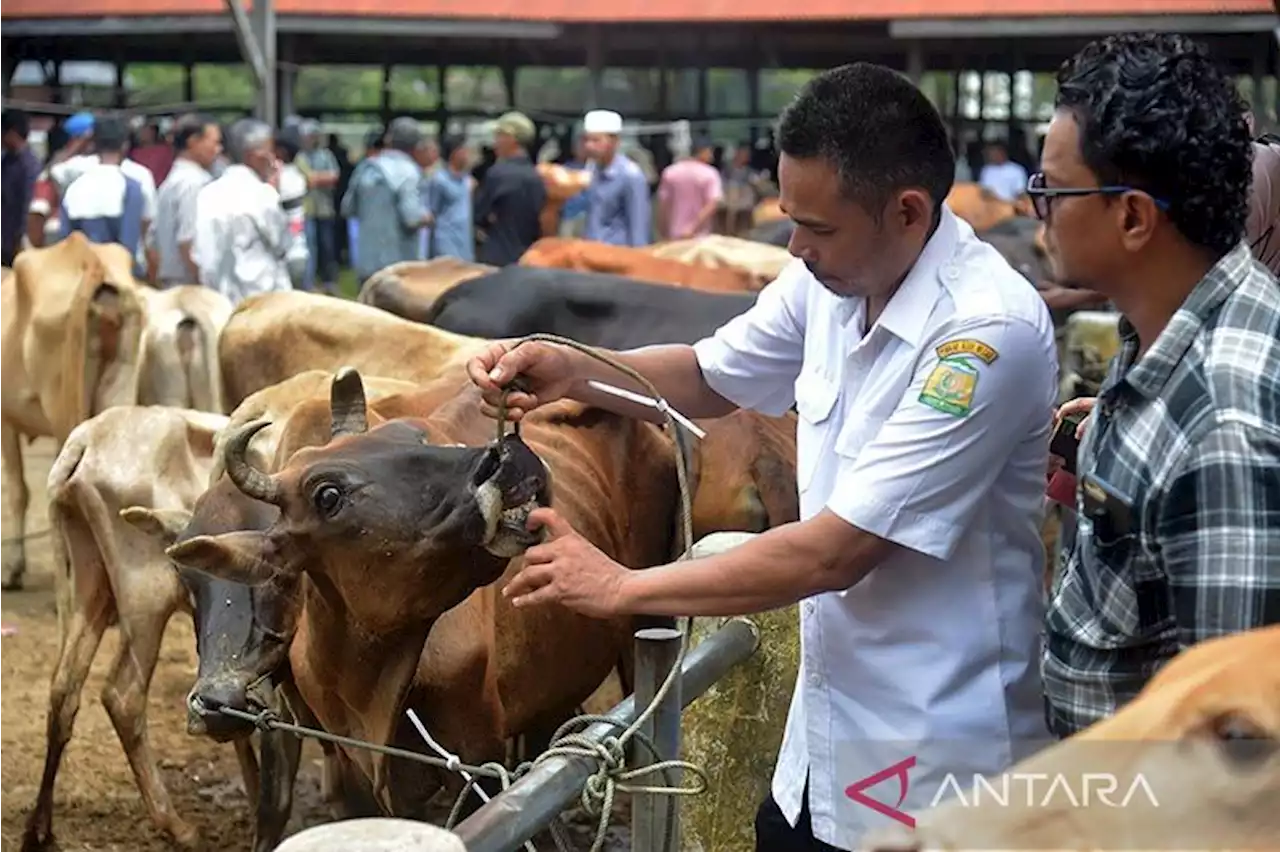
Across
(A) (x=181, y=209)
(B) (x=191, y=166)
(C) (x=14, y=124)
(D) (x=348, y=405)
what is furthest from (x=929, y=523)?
(C) (x=14, y=124)

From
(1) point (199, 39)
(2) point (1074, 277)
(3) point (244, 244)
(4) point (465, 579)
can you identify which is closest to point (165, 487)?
(4) point (465, 579)

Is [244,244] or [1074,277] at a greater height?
[1074,277]

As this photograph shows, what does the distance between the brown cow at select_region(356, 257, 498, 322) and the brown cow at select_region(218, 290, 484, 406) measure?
4.77 feet

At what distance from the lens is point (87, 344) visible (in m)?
8.99

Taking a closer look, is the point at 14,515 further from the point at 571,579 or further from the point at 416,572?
the point at 571,579

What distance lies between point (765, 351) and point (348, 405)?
1.19 meters

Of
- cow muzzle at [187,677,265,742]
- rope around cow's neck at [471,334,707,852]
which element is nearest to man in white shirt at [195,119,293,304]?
cow muzzle at [187,677,265,742]

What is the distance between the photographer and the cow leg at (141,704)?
5.89 m

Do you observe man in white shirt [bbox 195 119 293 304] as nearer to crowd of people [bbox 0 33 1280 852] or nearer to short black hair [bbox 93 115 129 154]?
short black hair [bbox 93 115 129 154]

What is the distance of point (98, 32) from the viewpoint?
2169cm

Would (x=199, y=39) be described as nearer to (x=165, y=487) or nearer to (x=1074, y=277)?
(x=165, y=487)

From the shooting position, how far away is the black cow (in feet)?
26.1

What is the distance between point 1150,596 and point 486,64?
2383cm

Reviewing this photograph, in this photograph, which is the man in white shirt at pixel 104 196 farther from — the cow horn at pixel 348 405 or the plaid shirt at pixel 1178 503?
the plaid shirt at pixel 1178 503
